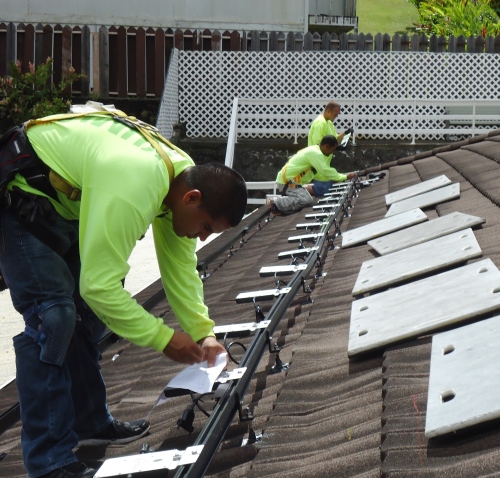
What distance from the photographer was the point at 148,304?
5.42m

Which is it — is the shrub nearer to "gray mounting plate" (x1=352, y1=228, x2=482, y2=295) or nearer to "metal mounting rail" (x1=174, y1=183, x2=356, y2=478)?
"gray mounting plate" (x1=352, y1=228, x2=482, y2=295)

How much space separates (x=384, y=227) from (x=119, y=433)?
2845mm

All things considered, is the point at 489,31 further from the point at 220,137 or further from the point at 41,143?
the point at 41,143

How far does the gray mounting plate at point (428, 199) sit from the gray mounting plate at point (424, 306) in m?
2.65

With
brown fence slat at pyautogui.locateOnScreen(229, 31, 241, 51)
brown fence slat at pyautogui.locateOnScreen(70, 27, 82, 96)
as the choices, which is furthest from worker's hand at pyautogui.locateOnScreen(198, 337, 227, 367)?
brown fence slat at pyautogui.locateOnScreen(70, 27, 82, 96)

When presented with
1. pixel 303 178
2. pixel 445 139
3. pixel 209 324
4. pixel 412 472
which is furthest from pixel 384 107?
pixel 412 472

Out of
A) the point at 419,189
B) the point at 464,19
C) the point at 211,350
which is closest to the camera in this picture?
the point at 211,350

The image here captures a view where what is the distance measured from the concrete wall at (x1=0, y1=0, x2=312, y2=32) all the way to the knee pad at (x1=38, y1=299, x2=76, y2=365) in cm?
2065

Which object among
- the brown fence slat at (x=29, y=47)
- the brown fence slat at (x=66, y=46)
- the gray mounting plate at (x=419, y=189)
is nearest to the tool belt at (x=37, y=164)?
the gray mounting plate at (x=419, y=189)

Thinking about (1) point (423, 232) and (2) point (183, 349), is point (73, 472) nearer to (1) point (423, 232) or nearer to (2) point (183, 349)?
(2) point (183, 349)

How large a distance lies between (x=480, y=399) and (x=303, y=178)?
11.2m

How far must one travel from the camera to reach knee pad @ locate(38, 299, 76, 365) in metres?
2.90

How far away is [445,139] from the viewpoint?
19891 millimetres

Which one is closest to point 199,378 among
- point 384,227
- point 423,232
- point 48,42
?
point 423,232
